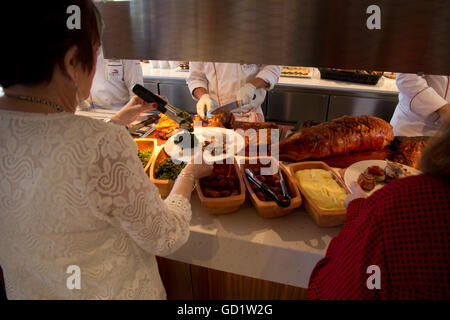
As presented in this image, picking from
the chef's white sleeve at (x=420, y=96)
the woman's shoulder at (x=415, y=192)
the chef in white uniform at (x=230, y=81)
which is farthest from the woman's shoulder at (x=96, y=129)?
the chef's white sleeve at (x=420, y=96)

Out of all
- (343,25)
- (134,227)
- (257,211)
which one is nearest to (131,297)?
(134,227)

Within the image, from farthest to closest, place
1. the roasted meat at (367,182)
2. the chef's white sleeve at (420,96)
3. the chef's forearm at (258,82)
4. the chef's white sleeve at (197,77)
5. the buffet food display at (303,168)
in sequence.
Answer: the chef's white sleeve at (197,77) → the chef's forearm at (258,82) → the chef's white sleeve at (420,96) → the roasted meat at (367,182) → the buffet food display at (303,168)

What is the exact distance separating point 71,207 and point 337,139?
159 cm

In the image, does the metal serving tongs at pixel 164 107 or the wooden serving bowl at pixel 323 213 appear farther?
the metal serving tongs at pixel 164 107

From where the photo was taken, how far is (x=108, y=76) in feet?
10.4

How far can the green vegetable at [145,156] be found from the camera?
5.31 ft

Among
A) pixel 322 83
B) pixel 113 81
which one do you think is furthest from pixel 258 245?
pixel 322 83

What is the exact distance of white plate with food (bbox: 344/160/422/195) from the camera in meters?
1.42

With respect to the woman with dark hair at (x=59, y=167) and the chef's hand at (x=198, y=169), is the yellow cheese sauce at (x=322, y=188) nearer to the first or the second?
the chef's hand at (x=198, y=169)

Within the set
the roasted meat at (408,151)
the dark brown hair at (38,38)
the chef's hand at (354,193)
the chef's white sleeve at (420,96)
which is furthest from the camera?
the chef's white sleeve at (420,96)

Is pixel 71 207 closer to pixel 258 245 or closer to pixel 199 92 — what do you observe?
pixel 258 245

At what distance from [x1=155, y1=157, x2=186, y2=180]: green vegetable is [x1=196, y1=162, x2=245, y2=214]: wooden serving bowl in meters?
0.17

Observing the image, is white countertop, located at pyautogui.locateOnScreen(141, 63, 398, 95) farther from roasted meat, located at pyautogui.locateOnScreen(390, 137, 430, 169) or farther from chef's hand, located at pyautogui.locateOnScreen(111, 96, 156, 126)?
chef's hand, located at pyautogui.locateOnScreen(111, 96, 156, 126)

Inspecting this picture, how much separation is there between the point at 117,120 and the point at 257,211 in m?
1.09
